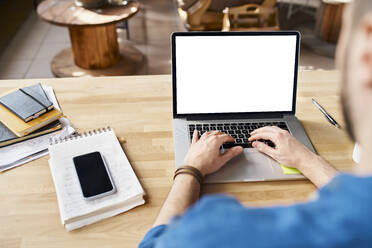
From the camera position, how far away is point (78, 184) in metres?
0.93

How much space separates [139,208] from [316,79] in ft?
3.02

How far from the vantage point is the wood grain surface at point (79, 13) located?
2.52 m

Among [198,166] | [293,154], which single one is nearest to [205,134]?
[198,166]

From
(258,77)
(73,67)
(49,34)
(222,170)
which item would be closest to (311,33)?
(73,67)

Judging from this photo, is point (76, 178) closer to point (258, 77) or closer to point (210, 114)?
point (210, 114)

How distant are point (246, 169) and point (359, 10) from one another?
0.58 meters

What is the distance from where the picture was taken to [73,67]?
298 centimetres

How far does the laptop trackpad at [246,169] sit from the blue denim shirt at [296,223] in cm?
50

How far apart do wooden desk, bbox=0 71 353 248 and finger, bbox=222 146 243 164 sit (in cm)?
7

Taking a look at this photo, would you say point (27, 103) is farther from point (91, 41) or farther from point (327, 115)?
point (91, 41)

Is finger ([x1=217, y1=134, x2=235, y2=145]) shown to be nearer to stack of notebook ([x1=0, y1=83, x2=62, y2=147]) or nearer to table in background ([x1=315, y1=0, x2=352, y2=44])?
stack of notebook ([x1=0, y1=83, x2=62, y2=147])

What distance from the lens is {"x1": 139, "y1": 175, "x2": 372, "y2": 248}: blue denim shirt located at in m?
0.40

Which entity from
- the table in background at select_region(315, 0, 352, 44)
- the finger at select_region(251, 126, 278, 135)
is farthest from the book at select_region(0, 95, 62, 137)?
the table in background at select_region(315, 0, 352, 44)

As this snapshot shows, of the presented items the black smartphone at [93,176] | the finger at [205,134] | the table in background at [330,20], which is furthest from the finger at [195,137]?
the table in background at [330,20]
